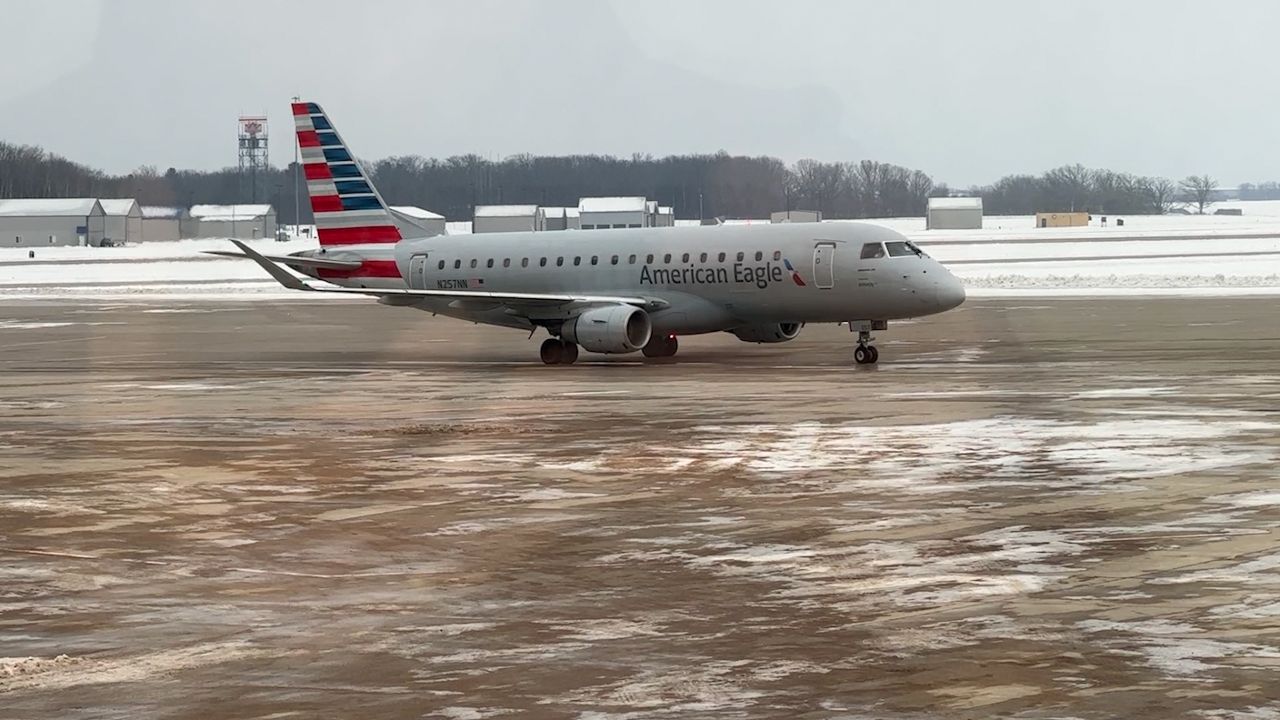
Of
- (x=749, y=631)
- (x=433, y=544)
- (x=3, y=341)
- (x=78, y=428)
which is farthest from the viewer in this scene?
(x=3, y=341)

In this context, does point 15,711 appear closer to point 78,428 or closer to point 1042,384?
point 78,428

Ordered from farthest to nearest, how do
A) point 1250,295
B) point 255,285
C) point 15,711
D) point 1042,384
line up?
point 255,285
point 1250,295
point 1042,384
point 15,711

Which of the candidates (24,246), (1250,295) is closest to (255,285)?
(1250,295)

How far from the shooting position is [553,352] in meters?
40.0

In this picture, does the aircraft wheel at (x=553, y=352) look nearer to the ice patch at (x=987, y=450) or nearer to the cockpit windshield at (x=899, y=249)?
the cockpit windshield at (x=899, y=249)

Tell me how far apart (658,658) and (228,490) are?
929 cm

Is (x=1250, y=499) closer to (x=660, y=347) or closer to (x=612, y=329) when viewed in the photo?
(x=612, y=329)

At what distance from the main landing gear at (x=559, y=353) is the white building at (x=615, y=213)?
14966 centimetres

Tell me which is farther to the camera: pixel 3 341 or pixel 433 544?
pixel 3 341

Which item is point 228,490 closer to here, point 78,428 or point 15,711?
point 78,428

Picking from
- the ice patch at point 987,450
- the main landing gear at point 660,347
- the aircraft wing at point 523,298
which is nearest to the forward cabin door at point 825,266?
the aircraft wing at point 523,298

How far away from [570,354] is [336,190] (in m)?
10.3

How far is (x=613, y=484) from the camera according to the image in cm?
1855

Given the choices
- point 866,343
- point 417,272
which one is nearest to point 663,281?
point 866,343
